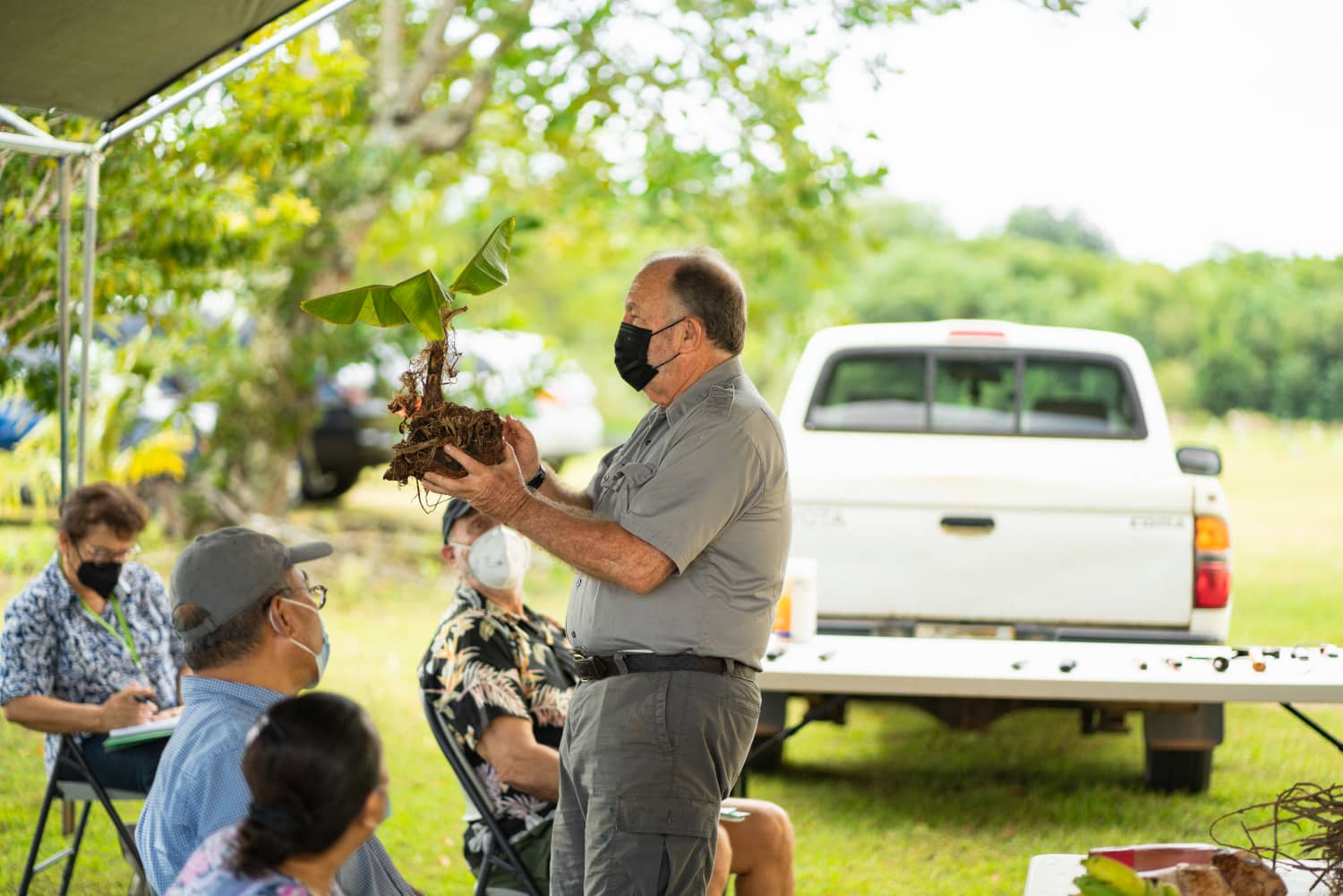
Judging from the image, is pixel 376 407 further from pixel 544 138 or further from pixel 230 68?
pixel 230 68

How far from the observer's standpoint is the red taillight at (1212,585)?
5504mm

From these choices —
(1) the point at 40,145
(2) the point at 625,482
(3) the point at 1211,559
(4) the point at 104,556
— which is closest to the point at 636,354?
(2) the point at 625,482

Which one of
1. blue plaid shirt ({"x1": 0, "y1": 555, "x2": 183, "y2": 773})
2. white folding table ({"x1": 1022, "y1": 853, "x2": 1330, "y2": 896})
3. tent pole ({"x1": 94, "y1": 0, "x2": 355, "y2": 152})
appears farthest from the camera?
tent pole ({"x1": 94, "y1": 0, "x2": 355, "y2": 152})

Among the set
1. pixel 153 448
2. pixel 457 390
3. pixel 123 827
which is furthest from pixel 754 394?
pixel 457 390

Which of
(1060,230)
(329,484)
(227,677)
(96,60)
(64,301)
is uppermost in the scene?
(96,60)

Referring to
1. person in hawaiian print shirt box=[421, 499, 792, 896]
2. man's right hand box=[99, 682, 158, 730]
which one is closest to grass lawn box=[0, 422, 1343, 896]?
man's right hand box=[99, 682, 158, 730]

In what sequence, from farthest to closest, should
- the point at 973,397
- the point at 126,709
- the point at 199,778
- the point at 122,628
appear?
the point at 973,397, the point at 122,628, the point at 126,709, the point at 199,778

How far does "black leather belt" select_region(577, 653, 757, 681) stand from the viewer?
2.96 meters

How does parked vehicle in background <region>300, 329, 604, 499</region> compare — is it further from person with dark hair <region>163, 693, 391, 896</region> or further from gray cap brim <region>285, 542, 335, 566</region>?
person with dark hair <region>163, 693, 391, 896</region>

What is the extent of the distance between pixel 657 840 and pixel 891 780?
12.4 ft

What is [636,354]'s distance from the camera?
3.09 metres

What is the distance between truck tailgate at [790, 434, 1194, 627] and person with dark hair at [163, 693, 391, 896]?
12.5 feet

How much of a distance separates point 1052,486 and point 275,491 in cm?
697

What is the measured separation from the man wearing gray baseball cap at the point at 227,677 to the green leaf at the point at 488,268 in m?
0.65
